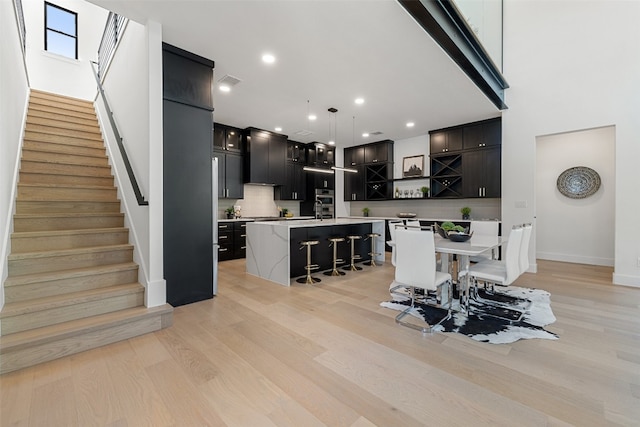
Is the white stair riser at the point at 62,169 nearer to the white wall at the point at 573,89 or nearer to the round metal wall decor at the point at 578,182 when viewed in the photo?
the white wall at the point at 573,89

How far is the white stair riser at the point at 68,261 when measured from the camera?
8.13ft

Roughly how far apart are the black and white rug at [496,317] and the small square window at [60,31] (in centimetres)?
869

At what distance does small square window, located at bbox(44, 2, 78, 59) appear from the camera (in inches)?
241

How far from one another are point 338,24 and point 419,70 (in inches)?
57.0

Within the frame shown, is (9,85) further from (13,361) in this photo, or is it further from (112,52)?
(13,361)

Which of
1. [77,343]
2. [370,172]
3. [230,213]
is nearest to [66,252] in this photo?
[77,343]

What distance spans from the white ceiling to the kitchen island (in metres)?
2.13

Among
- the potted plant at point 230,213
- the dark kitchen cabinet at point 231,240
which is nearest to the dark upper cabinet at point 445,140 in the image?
the dark kitchen cabinet at point 231,240

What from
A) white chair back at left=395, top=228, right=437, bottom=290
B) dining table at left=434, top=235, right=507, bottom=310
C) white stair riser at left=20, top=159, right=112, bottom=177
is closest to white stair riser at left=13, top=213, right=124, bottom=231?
white stair riser at left=20, top=159, right=112, bottom=177

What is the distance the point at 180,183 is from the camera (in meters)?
3.13

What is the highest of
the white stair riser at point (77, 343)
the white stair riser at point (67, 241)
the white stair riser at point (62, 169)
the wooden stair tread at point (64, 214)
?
the white stair riser at point (62, 169)

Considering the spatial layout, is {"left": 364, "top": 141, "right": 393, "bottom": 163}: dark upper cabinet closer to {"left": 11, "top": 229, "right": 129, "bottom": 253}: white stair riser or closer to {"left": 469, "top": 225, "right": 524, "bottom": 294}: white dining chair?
{"left": 469, "top": 225, "right": 524, "bottom": 294}: white dining chair

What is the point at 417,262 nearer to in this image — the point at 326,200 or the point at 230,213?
the point at 230,213

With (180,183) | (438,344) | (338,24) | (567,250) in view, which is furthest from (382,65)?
(567,250)
